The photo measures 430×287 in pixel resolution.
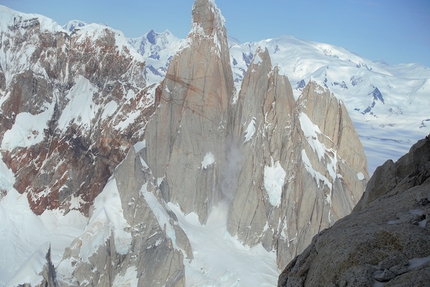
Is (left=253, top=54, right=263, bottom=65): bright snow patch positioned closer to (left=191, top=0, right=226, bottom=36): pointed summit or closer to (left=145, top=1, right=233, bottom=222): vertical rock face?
(left=145, top=1, right=233, bottom=222): vertical rock face

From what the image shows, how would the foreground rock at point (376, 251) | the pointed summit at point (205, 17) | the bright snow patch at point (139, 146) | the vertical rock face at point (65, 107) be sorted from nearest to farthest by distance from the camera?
the foreground rock at point (376, 251), the bright snow patch at point (139, 146), the pointed summit at point (205, 17), the vertical rock face at point (65, 107)

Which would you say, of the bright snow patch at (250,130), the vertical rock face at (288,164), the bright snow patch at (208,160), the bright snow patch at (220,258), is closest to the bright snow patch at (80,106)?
the bright snow patch at (208,160)

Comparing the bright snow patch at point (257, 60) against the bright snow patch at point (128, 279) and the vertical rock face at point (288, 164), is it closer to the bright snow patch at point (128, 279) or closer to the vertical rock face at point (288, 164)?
the vertical rock face at point (288, 164)

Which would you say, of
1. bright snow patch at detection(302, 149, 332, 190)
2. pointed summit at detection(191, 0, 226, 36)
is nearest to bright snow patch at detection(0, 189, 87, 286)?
pointed summit at detection(191, 0, 226, 36)

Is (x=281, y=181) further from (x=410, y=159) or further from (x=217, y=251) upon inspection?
(x=410, y=159)

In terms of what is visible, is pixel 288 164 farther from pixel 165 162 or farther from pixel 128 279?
pixel 128 279
